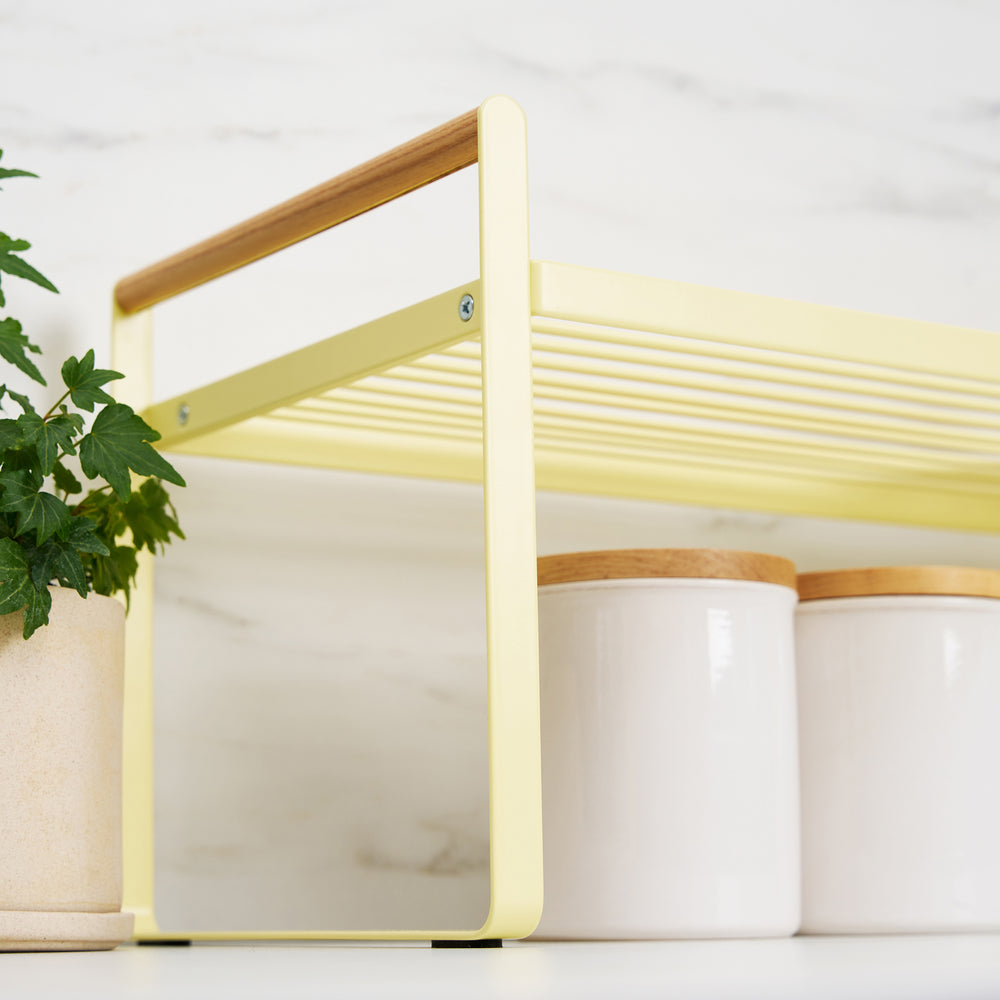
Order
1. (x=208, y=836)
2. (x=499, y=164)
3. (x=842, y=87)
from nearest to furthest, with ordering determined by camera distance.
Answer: (x=499, y=164) → (x=208, y=836) → (x=842, y=87)

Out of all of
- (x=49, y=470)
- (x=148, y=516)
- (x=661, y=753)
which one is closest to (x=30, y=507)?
(x=49, y=470)

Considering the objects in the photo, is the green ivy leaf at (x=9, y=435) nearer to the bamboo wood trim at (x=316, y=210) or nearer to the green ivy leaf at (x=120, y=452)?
the green ivy leaf at (x=120, y=452)

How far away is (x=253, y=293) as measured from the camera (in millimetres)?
1147

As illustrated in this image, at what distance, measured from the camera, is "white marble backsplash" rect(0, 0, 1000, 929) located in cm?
108

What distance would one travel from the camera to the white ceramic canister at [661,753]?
0.83m

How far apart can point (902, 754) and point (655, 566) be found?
0.72 ft

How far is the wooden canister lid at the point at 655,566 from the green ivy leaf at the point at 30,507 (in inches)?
11.1

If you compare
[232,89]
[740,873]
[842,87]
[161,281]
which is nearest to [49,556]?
[161,281]

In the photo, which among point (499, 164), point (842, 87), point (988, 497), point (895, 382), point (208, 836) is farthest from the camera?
point (842, 87)

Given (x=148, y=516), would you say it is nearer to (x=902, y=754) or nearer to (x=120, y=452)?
(x=120, y=452)

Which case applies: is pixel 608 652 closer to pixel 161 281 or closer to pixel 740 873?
pixel 740 873

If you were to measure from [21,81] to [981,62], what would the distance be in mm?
949

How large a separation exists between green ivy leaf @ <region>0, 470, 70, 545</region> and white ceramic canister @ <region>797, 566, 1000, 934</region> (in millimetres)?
482

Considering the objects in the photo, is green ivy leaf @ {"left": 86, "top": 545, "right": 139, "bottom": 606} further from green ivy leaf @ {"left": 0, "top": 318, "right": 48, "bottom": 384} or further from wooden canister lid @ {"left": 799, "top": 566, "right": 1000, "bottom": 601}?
wooden canister lid @ {"left": 799, "top": 566, "right": 1000, "bottom": 601}
